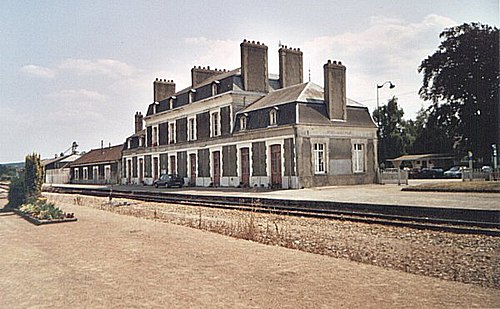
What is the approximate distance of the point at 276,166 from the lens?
91.4 ft

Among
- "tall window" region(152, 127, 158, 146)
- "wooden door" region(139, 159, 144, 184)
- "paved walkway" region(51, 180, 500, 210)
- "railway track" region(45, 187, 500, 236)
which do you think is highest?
"tall window" region(152, 127, 158, 146)

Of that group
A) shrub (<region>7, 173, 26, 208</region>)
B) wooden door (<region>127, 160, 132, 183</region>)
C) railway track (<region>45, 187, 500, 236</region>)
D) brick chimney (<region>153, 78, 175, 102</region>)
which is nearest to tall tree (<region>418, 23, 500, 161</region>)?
railway track (<region>45, 187, 500, 236</region>)

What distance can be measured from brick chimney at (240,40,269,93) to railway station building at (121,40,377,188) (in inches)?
3.0

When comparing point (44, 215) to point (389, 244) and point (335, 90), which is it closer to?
point (389, 244)

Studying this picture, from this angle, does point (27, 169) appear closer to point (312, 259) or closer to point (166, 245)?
point (166, 245)

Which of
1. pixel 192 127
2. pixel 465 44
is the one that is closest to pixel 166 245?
pixel 465 44

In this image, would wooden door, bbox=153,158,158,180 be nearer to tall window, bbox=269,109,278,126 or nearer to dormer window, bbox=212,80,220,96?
dormer window, bbox=212,80,220,96

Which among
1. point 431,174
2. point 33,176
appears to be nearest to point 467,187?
point 33,176

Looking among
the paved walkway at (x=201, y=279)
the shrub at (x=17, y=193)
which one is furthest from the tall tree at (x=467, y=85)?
the shrub at (x=17, y=193)

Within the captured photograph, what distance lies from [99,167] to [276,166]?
35368 millimetres

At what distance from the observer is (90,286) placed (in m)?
6.02

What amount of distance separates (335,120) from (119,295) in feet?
77.5

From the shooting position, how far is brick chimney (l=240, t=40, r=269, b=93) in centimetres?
3438

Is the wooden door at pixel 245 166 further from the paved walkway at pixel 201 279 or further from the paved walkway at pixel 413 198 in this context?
the paved walkway at pixel 201 279
